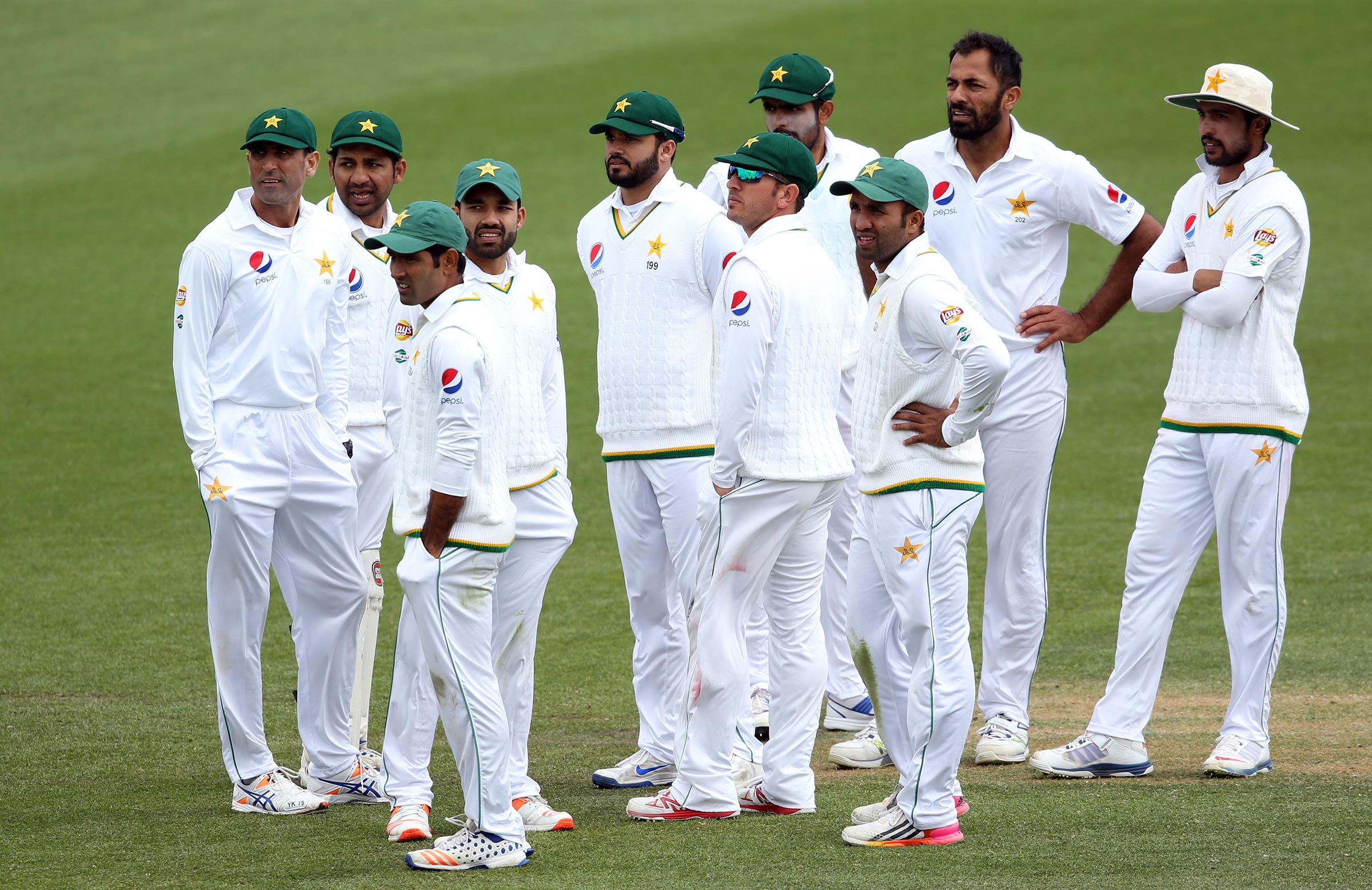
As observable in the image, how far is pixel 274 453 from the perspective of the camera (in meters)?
6.50

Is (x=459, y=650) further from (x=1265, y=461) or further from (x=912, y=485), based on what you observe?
(x=1265, y=461)

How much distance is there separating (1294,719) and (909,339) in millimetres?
3071

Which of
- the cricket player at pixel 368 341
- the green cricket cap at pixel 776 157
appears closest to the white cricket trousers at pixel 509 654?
the cricket player at pixel 368 341

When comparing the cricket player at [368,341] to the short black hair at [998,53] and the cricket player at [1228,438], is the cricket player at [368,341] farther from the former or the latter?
the cricket player at [1228,438]

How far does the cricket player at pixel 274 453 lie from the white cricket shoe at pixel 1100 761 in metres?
2.86

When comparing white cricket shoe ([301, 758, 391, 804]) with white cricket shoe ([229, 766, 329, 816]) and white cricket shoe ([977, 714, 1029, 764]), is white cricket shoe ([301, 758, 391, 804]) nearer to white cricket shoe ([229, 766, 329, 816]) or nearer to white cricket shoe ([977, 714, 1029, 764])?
white cricket shoe ([229, 766, 329, 816])

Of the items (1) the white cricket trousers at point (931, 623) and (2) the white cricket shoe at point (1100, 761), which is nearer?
(1) the white cricket trousers at point (931, 623)

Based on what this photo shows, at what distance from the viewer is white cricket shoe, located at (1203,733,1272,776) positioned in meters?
6.51

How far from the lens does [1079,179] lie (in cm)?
724

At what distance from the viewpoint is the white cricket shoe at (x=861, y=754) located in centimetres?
706

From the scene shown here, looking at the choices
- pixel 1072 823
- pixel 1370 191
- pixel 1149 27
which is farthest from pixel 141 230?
pixel 1149 27

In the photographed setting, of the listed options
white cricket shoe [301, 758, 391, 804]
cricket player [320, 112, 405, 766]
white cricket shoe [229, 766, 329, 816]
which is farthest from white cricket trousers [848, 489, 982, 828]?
cricket player [320, 112, 405, 766]

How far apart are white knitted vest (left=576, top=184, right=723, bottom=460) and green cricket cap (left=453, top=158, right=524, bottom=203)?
0.90 meters

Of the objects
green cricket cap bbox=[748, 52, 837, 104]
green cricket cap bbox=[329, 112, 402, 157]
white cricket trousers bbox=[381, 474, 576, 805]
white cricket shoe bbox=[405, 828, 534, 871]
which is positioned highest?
green cricket cap bbox=[748, 52, 837, 104]
